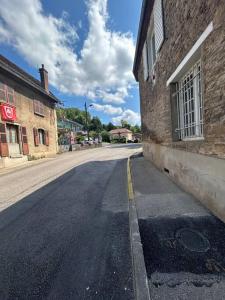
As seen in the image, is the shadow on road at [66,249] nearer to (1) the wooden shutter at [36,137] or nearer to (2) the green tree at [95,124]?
(1) the wooden shutter at [36,137]

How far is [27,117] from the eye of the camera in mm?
17016

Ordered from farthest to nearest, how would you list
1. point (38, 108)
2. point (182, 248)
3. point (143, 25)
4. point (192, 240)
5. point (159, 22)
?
point (38, 108), point (143, 25), point (159, 22), point (192, 240), point (182, 248)

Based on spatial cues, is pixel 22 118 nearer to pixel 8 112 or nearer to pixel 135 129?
pixel 8 112

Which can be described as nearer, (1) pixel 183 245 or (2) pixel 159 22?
(1) pixel 183 245

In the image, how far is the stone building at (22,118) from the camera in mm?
13727

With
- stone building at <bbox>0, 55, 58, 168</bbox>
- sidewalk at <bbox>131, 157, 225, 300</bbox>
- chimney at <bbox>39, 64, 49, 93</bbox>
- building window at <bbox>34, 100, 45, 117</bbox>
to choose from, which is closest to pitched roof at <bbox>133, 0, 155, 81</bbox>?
sidewalk at <bbox>131, 157, 225, 300</bbox>

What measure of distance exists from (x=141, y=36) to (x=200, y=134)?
7.73m

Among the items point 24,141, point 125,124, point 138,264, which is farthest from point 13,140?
point 125,124

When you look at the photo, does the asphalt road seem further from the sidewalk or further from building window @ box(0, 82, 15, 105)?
building window @ box(0, 82, 15, 105)

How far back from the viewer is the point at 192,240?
9.68ft

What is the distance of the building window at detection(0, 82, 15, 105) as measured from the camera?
13795 mm

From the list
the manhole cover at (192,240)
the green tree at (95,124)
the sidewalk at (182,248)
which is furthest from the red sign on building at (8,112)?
the green tree at (95,124)

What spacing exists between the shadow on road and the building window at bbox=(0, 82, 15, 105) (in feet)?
37.1

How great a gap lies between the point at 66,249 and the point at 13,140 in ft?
46.5
